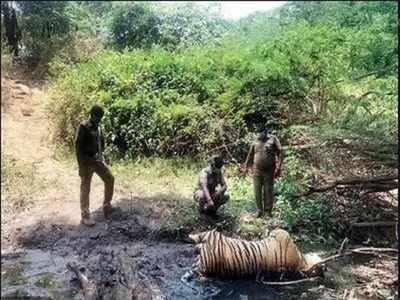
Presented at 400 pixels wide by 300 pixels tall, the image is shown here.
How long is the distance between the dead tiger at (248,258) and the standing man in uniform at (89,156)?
1.94 metres

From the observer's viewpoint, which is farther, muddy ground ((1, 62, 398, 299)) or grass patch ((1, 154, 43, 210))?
grass patch ((1, 154, 43, 210))

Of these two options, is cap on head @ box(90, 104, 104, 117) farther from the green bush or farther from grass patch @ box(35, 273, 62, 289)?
the green bush

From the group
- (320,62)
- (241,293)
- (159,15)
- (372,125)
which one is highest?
(159,15)

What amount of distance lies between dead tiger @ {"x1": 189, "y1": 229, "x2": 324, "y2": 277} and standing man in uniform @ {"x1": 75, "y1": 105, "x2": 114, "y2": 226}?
1938 millimetres

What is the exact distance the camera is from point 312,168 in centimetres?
1012

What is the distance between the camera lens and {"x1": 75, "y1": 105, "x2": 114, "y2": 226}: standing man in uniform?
27.9ft

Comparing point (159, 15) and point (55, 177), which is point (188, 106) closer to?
point (55, 177)

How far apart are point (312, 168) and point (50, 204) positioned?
14.1 ft

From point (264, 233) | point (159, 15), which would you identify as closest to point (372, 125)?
point (264, 233)

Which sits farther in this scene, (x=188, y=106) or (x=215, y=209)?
(x=188, y=106)

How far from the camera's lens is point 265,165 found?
30.5 ft

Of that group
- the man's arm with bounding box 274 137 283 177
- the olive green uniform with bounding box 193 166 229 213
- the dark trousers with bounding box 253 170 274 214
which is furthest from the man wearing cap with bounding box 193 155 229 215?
the man's arm with bounding box 274 137 283 177

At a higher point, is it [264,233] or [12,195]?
[12,195]

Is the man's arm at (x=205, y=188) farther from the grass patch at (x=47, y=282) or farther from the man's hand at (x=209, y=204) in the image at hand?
the grass patch at (x=47, y=282)
